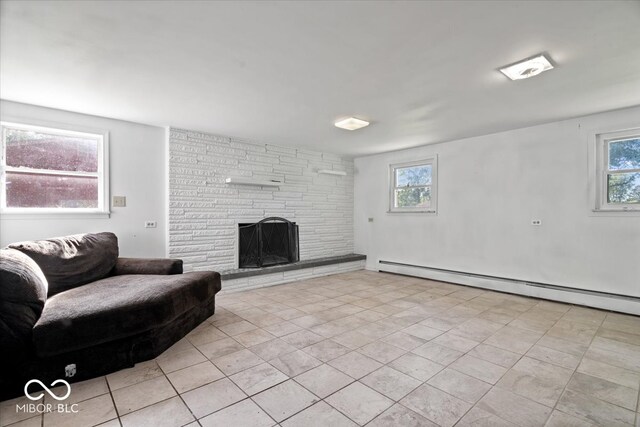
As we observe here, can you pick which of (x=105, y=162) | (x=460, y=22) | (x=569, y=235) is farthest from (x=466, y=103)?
(x=105, y=162)

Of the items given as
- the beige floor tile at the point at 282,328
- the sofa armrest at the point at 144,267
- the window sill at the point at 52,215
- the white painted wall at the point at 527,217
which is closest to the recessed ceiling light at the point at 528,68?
the white painted wall at the point at 527,217

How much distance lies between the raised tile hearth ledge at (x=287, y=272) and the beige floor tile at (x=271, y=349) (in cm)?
176

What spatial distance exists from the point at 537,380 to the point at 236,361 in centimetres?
211

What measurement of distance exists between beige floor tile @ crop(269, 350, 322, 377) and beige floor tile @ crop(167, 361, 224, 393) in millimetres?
413

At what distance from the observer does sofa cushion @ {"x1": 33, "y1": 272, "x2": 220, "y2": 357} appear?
1.84 metres

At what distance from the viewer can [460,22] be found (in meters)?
1.78

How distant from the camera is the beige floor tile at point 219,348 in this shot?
234cm

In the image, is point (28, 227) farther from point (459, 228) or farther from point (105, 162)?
point (459, 228)

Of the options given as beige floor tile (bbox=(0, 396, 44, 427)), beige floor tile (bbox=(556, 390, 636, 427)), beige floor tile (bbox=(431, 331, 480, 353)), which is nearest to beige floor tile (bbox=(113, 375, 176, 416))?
beige floor tile (bbox=(0, 396, 44, 427))

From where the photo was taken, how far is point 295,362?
87.1 inches

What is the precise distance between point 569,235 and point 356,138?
9.96ft

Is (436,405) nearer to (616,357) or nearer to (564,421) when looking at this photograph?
(564,421)

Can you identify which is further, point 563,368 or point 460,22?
point 563,368

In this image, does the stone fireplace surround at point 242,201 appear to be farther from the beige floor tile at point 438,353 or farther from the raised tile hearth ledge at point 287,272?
the beige floor tile at point 438,353
